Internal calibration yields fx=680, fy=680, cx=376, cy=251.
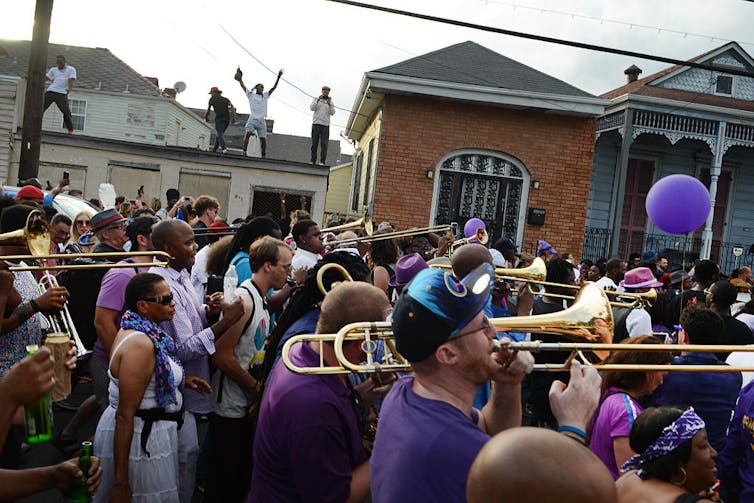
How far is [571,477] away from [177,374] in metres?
3.08

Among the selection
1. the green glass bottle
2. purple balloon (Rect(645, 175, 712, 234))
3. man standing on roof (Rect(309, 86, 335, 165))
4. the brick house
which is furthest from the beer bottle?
man standing on roof (Rect(309, 86, 335, 165))

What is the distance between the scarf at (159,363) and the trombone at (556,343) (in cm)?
121

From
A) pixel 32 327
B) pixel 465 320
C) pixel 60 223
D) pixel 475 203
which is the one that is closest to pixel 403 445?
pixel 465 320

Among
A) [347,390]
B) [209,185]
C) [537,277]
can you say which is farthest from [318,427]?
[209,185]

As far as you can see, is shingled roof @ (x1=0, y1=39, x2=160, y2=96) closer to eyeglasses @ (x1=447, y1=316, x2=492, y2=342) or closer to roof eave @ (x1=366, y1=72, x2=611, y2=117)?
roof eave @ (x1=366, y1=72, x2=611, y2=117)

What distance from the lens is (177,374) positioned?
13.1ft

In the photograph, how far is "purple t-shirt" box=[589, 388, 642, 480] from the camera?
343 centimetres

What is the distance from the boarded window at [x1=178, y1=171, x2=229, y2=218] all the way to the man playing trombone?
15.3m

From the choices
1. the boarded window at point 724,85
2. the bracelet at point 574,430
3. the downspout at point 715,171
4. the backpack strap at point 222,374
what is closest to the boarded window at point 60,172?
the backpack strap at point 222,374

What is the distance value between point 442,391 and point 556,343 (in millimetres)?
911

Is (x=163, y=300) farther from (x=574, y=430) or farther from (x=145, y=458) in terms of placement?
(x=574, y=430)

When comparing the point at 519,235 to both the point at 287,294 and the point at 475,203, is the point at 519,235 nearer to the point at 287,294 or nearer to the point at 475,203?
the point at 475,203

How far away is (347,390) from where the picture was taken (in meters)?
2.90

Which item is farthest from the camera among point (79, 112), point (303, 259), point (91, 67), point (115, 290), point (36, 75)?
point (91, 67)
